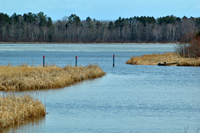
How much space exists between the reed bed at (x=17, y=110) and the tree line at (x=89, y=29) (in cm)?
14341

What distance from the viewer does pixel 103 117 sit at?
1488 cm

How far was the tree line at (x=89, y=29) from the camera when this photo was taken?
158875 mm

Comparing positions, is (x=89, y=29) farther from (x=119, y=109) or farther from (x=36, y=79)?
(x=119, y=109)

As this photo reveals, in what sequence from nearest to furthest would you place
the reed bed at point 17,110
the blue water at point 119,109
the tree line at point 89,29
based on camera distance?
1. the reed bed at point 17,110
2. the blue water at point 119,109
3. the tree line at point 89,29

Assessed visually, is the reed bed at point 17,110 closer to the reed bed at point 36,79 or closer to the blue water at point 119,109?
the blue water at point 119,109

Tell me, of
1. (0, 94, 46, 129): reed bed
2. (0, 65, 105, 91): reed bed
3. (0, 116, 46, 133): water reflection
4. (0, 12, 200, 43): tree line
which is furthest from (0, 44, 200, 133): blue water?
(0, 12, 200, 43): tree line

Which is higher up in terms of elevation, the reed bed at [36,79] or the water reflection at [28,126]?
the reed bed at [36,79]

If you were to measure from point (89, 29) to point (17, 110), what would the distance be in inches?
6139

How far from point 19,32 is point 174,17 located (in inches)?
3167

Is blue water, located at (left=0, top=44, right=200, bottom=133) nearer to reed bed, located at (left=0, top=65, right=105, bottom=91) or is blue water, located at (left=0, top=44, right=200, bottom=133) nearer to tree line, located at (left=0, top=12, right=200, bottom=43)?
reed bed, located at (left=0, top=65, right=105, bottom=91)

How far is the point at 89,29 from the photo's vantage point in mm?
168250

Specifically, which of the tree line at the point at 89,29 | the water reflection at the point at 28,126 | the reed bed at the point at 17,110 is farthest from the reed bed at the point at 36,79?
the tree line at the point at 89,29

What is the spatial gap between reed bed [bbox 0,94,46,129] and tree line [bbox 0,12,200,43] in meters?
143

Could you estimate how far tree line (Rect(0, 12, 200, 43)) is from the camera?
6255 inches
